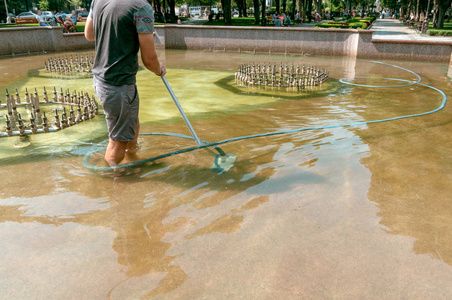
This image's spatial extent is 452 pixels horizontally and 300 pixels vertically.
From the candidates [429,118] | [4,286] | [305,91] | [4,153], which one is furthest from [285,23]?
[4,286]

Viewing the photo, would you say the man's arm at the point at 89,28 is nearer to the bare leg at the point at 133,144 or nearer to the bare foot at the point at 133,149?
the bare leg at the point at 133,144

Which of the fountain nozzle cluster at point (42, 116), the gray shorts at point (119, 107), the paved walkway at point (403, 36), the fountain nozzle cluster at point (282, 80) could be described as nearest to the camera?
the gray shorts at point (119, 107)

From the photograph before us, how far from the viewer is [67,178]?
4.71 meters

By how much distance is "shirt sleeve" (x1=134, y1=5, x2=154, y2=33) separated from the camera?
12.6 ft

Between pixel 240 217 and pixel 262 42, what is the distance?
16.5 metres

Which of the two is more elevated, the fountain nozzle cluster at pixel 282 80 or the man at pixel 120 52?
the man at pixel 120 52

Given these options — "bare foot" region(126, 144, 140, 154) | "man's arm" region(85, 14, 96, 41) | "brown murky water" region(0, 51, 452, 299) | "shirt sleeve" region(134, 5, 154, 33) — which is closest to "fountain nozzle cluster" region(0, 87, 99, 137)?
"brown murky water" region(0, 51, 452, 299)

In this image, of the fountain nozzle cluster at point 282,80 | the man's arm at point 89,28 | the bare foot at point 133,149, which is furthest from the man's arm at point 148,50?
the fountain nozzle cluster at point 282,80

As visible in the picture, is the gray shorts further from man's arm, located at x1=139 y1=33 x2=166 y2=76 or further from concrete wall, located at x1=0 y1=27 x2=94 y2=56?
concrete wall, located at x1=0 y1=27 x2=94 y2=56

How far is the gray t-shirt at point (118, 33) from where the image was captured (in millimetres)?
3842

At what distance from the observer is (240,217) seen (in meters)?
3.81

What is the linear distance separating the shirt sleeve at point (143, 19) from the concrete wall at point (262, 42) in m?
15.2

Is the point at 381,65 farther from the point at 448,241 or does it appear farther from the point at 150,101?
the point at 448,241

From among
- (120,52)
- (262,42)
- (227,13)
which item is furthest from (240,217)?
(227,13)
